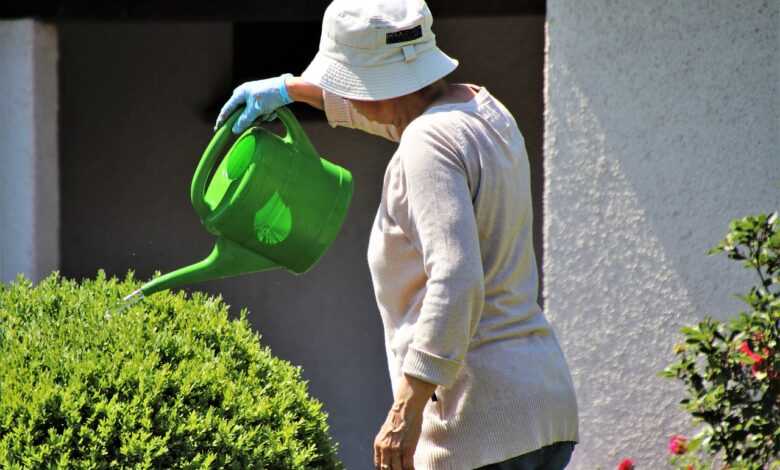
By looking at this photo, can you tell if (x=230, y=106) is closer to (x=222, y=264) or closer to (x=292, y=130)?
(x=292, y=130)

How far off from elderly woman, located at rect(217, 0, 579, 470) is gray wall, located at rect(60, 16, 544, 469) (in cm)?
334

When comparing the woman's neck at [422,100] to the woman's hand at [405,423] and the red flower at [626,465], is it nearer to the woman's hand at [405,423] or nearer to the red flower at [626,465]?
the woman's hand at [405,423]

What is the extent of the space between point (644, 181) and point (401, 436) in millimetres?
1970

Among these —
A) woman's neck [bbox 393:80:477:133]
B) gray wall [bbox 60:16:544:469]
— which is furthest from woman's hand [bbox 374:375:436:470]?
gray wall [bbox 60:16:544:469]

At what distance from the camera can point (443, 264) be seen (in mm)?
1979

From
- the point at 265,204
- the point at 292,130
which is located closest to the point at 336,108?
the point at 292,130

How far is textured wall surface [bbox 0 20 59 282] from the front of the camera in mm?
4352

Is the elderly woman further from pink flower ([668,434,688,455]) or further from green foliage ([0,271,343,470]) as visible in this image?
pink flower ([668,434,688,455])

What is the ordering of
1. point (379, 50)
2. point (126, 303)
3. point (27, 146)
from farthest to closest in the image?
point (27, 146), point (126, 303), point (379, 50)

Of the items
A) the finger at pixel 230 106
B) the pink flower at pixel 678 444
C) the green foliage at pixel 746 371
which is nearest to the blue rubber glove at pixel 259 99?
the finger at pixel 230 106

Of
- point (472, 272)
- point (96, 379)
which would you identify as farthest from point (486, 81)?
point (472, 272)

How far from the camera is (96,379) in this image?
8.50 ft

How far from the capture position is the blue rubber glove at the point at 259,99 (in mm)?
2684

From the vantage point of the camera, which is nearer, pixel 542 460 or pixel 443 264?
pixel 443 264
